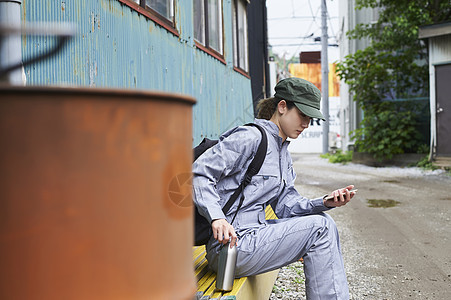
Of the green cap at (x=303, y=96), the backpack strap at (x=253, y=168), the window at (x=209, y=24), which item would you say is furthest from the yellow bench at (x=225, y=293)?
the window at (x=209, y=24)

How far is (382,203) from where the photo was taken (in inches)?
304

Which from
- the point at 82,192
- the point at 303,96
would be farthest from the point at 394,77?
the point at 82,192

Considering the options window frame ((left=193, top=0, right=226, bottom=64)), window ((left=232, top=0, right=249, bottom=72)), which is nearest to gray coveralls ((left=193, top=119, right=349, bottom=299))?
window frame ((left=193, top=0, right=226, bottom=64))

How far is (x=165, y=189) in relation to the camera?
3.66ft

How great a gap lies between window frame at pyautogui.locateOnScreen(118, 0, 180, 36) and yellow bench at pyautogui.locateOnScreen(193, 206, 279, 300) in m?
2.03

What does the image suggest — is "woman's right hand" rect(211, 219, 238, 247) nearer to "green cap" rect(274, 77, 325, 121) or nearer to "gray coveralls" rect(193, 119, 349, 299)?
"gray coveralls" rect(193, 119, 349, 299)

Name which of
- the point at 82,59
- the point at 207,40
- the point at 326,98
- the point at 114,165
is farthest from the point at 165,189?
the point at 326,98

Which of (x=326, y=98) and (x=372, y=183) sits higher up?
(x=326, y=98)

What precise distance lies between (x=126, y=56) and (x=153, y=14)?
84 centimetres

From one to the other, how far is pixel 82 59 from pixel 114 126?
90.9 inches

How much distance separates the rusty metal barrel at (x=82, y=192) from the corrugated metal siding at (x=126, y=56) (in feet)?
1.83

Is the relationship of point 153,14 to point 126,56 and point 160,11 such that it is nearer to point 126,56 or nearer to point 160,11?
point 160,11

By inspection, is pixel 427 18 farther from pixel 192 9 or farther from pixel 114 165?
pixel 114 165

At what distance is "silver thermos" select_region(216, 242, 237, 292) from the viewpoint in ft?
7.70
